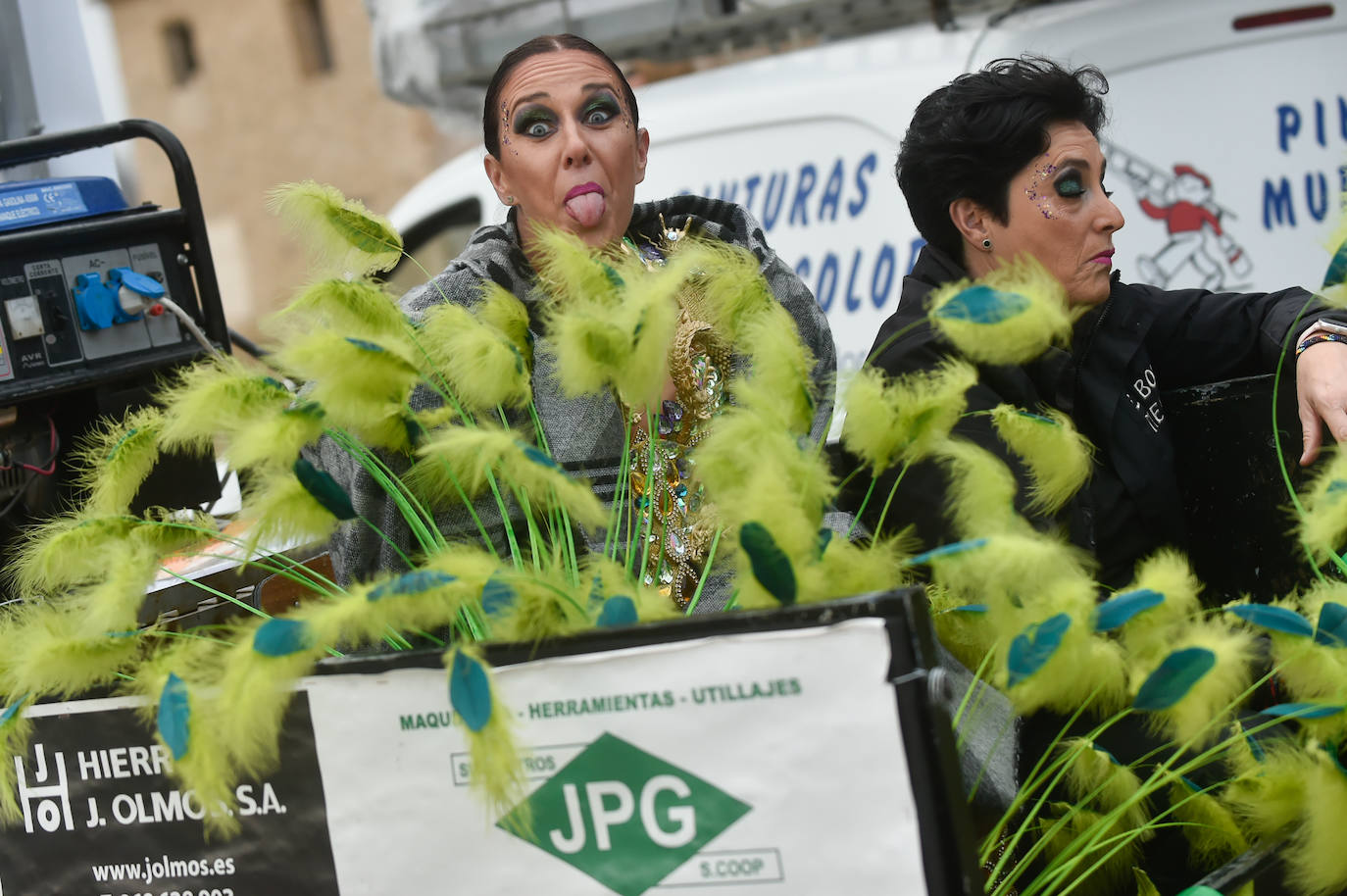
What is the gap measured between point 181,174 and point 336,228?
123 cm

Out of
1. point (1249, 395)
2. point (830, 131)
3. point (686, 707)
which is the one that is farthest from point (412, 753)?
point (830, 131)

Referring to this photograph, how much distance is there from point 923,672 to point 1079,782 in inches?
17.4

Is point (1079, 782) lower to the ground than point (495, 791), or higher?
lower

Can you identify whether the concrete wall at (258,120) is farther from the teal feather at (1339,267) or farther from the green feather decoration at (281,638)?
the green feather decoration at (281,638)

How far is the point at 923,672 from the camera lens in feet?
3.67

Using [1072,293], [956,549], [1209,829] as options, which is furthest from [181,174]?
[1209,829]

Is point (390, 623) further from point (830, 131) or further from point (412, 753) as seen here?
point (830, 131)

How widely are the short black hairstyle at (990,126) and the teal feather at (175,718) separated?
139 cm

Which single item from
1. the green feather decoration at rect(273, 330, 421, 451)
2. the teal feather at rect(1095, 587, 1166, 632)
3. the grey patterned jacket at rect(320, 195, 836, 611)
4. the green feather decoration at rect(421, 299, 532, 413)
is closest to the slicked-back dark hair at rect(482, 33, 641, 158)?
the grey patterned jacket at rect(320, 195, 836, 611)

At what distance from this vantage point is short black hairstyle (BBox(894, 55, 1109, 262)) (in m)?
2.10

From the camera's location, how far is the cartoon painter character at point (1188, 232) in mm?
3277

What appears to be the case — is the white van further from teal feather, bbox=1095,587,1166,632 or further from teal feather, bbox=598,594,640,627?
teal feather, bbox=598,594,640,627

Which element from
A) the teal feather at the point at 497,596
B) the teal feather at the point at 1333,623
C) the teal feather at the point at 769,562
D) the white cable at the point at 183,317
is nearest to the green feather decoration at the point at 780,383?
the teal feather at the point at 769,562

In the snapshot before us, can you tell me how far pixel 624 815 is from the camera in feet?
3.98
